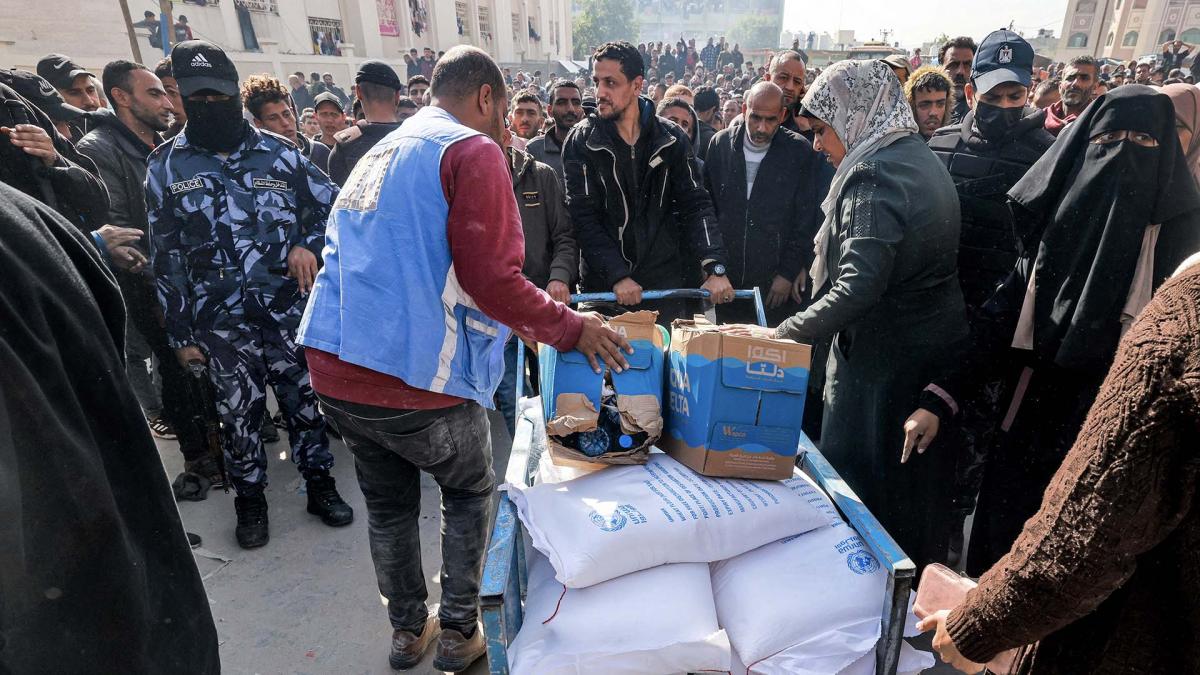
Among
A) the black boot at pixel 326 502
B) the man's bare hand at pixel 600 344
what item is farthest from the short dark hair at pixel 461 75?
the black boot at pixel 326 502

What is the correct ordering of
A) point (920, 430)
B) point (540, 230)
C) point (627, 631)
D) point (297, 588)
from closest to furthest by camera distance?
point (627, 631) → point (920, 430) → point (297, 588) → point (540, 230)

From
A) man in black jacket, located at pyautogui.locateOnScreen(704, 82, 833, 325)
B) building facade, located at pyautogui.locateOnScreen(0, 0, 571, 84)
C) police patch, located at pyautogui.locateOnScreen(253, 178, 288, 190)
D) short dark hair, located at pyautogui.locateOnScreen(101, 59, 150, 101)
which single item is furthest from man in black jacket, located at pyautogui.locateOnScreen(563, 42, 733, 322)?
building facade, located at pyautogui.locateOnScreen(0, 0, 571, 84)

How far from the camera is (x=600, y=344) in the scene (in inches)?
73.9

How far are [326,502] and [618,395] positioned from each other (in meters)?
2.04

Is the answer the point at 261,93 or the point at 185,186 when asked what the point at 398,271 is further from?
the point at 261,93

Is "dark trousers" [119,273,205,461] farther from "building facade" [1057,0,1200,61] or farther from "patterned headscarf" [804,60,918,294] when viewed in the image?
"building facade" [1057,0,1200,61]

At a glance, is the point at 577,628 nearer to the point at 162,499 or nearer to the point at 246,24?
the point at 162,499

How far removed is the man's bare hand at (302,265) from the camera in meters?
2.91

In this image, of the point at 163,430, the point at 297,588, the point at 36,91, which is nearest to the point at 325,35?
the point at 36,91

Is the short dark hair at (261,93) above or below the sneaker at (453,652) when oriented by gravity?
above

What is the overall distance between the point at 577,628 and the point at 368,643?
4.46 ft

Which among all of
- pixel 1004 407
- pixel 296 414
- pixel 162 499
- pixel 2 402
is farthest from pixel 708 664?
pixel 296 414

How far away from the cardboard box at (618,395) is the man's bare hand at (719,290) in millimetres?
1075

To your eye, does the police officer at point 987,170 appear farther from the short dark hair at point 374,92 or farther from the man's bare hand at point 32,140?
the man's bare hand at point 32,140
